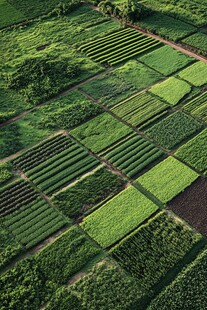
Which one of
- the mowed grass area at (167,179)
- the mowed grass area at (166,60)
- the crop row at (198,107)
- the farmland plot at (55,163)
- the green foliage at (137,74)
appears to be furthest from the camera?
the mowed grass area at (166,60)

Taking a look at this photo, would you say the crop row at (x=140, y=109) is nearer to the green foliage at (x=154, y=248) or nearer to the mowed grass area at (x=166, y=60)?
the mowed grass area at (x=166, y=60)

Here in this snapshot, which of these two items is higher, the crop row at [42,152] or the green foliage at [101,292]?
the crop row at [42,152]

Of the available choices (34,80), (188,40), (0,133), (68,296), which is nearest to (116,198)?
(68,296)

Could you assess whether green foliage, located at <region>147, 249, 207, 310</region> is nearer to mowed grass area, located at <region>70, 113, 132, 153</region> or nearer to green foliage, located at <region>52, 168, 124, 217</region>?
green foliage, located at <region>52, 168, 124, 217</region>

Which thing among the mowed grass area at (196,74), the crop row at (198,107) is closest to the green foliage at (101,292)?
the crop row at (198,107)

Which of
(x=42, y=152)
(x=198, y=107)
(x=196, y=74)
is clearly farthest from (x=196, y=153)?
(x=42, y=152)

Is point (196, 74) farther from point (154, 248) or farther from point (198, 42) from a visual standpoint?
point (154, 248)
